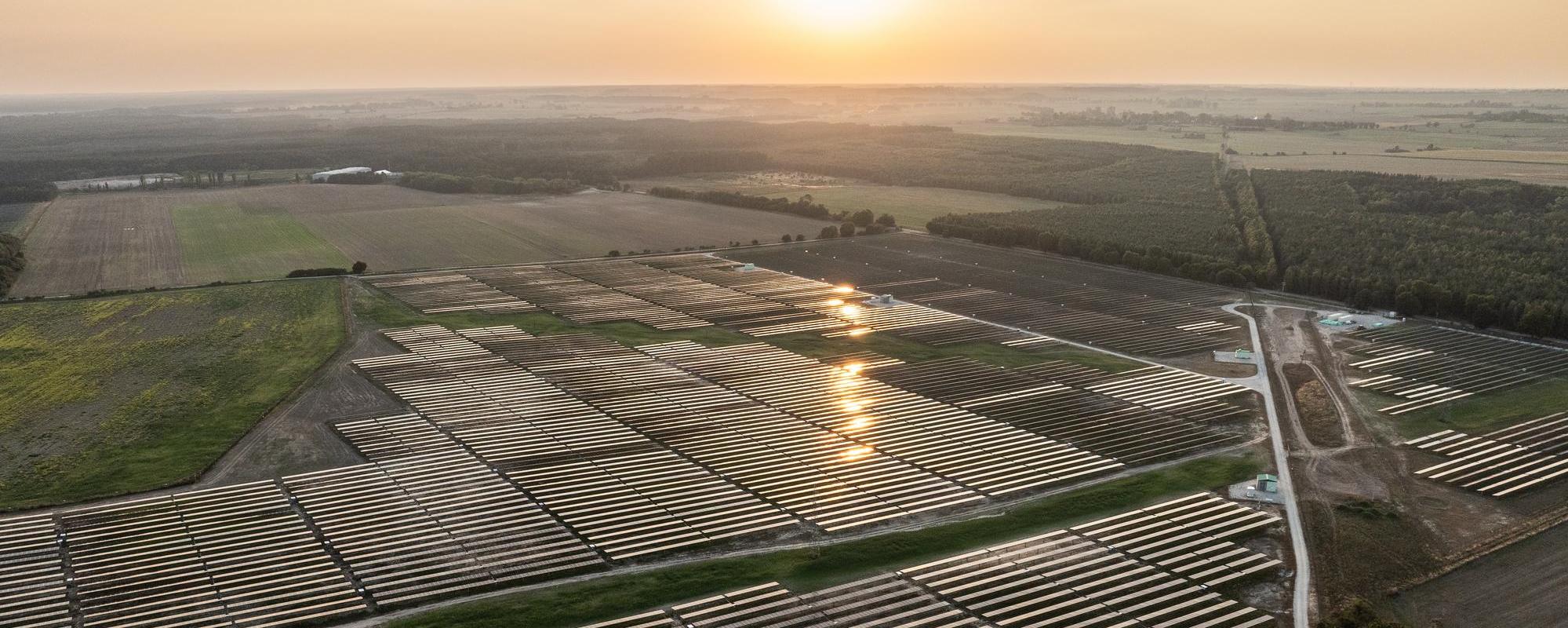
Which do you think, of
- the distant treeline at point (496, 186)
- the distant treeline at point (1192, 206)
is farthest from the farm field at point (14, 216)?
the distant treeline at point (496, 186)

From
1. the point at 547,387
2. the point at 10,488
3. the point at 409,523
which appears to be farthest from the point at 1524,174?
the point at 10,488

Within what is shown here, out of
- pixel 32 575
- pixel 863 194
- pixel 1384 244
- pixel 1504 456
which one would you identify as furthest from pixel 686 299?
pixel 863 194

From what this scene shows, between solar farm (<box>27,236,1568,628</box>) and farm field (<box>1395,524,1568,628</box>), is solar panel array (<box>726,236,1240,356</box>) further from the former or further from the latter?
farm field (<box>1395,524,1568,628</box>)

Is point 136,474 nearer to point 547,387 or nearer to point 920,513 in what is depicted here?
point 547,387

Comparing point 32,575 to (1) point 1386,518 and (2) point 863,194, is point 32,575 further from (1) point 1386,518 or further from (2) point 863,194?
(2) point 863,194

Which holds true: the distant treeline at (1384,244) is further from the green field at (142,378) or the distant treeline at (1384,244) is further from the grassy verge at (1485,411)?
the green field at (142,378)

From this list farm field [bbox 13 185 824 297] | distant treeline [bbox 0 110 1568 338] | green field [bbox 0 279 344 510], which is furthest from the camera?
farm field [bbox 13 185 824 297]

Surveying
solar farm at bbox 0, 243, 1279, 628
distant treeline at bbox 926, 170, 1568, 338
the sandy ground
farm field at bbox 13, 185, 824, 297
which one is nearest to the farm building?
farm field at bbox 13, 185, 824, 297
